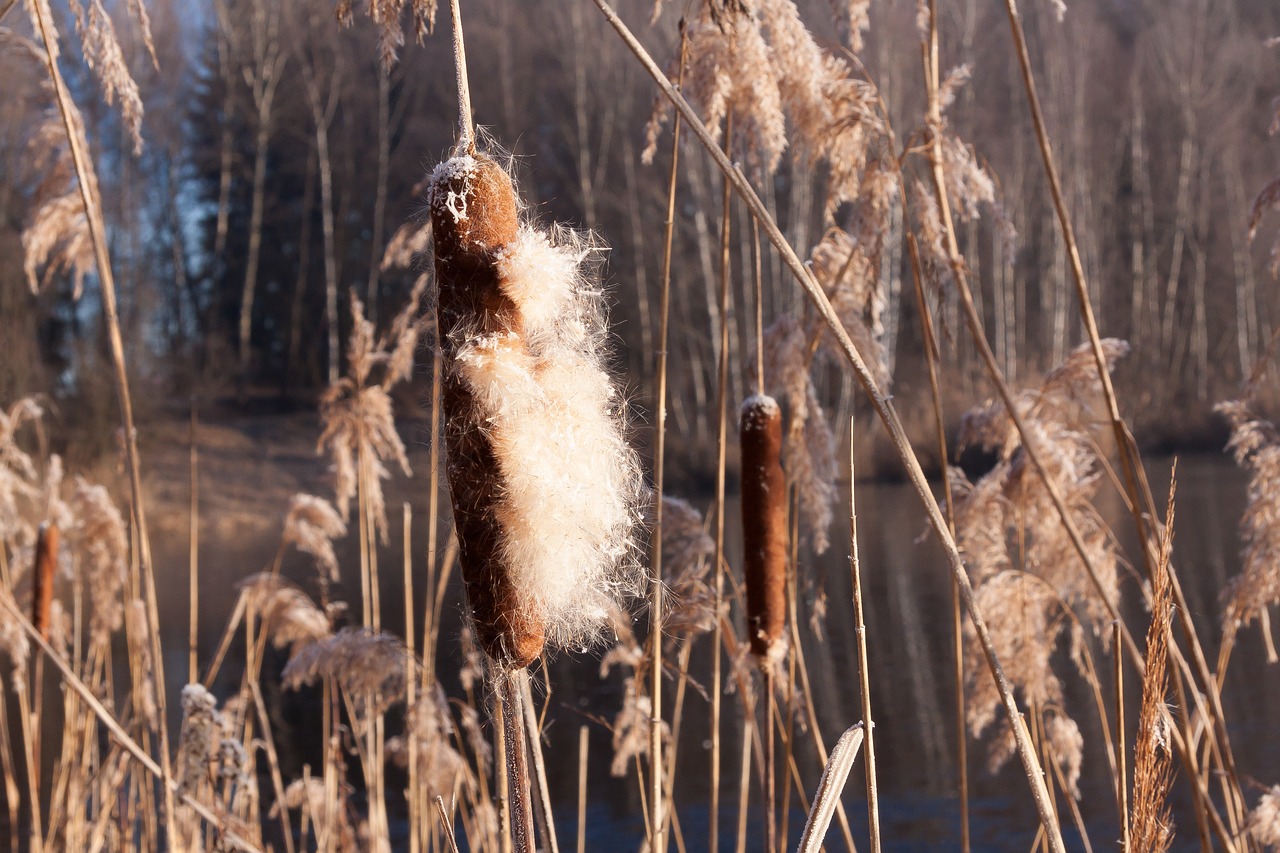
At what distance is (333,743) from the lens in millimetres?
3145

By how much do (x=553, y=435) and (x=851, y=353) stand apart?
0.31 metres

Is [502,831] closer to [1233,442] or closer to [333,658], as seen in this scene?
[333,658]

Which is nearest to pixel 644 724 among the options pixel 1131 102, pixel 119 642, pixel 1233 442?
pixel 1233 442

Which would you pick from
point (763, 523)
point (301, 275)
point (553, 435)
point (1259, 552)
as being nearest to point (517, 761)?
point (553, 435)

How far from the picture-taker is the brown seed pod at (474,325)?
2.91ft

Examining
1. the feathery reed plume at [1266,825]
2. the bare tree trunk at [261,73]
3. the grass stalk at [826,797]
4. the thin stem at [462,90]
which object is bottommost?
the feathery reed plume at [1266,825]

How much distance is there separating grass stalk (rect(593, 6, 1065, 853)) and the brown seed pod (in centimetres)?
19

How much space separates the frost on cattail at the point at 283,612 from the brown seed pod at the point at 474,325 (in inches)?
107

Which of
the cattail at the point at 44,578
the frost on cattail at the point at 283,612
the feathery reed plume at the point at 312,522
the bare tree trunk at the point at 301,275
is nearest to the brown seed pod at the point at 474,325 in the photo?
the cattail at the point at 44,578

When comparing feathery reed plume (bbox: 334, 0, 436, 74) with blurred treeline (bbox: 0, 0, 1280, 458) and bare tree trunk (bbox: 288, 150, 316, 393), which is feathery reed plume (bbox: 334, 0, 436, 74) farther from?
bare tree trunk (bbox: 288, 150, 316, 393)

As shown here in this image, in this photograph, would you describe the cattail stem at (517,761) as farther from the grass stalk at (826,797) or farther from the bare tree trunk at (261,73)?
the bare tree trunk at (261,73)

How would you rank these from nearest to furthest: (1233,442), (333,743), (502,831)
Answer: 1. (502,831)
2. (1233,442)
3. (333,743)

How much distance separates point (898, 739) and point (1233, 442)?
12.5 ft

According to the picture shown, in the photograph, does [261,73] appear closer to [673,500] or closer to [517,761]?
[673,500]
